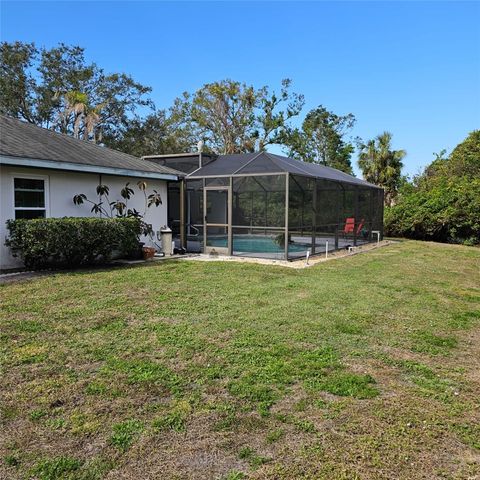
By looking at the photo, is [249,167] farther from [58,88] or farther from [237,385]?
[58,88]

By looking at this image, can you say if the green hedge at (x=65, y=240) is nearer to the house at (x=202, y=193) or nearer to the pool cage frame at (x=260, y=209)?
the house at (x=202, y=193)

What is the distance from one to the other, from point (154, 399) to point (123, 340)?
141cm

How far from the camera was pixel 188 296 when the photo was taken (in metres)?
6.36

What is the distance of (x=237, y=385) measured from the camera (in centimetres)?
331

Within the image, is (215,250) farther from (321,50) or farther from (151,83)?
(151,83)

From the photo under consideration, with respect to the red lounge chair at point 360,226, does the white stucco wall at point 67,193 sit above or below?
above

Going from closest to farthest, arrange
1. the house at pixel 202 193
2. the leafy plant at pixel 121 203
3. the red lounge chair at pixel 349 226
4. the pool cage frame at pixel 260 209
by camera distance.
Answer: the house at pixel 202 193, the leafy plant at pixel 121 203, the pool cage frame at pixel 260 209, the red lounge chair at pixel 349 226

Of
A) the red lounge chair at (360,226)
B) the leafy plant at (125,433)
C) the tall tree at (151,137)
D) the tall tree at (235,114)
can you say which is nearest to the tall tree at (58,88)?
the tall tree at (151,137)

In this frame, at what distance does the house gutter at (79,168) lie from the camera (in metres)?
8.41

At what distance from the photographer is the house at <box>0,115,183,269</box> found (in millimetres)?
8648

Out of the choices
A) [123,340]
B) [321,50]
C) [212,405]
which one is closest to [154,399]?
[212,405]

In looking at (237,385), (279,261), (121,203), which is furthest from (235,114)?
(237,385)

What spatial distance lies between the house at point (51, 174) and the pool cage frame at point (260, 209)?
51.9 inches

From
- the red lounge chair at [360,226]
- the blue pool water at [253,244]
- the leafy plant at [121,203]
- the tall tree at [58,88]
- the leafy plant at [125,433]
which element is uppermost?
the tall tree at [58,88]
